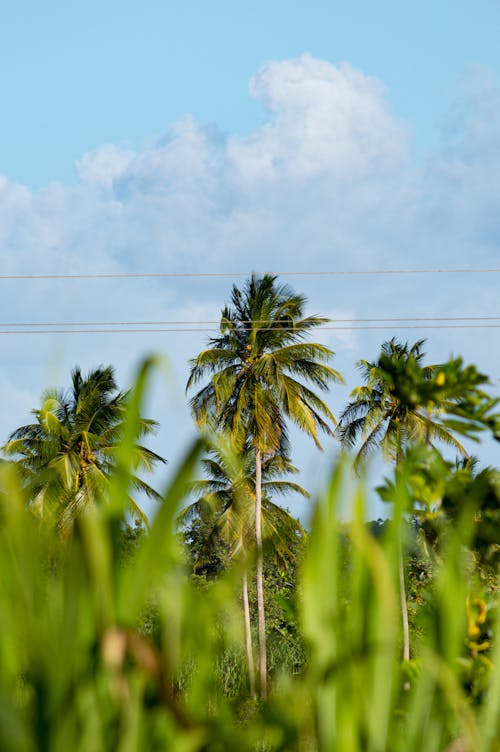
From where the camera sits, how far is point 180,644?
3.71 ft

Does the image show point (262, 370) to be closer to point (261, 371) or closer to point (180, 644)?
point (261, 371)

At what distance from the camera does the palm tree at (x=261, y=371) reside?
32094 millimetres

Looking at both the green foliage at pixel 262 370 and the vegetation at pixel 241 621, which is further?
the green foliage at pixel 262 370

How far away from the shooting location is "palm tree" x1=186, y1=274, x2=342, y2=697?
3209 cm

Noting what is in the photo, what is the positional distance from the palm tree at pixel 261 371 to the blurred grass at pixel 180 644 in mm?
30248

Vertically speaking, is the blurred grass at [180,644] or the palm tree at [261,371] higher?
the palm tree at [261,371]

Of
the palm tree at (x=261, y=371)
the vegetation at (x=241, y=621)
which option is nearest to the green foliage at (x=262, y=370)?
the palm tree at (x=261, y=371)

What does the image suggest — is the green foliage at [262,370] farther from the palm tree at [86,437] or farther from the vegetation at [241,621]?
the vegetation at [241,621]

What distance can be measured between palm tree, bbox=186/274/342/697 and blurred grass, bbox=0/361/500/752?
99.2 feet

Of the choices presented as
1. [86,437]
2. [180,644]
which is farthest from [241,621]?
[86,437]

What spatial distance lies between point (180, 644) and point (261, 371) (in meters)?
31.0

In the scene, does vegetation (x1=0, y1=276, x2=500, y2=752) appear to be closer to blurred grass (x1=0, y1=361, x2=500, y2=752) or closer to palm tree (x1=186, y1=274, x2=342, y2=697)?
blurred grass (x1=0, y1=361, x2=500, y2=752)

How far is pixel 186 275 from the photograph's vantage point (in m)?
32.6

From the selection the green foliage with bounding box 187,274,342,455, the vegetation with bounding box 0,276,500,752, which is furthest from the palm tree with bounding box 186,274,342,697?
the vegetation with bounding box 0,276,500,752
